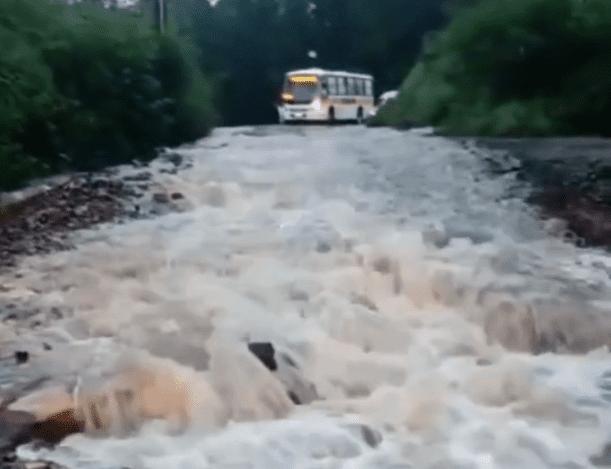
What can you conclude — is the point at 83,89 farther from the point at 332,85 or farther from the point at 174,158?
the point at 332,85

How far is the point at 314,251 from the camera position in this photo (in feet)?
28.2

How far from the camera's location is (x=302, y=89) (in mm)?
31766

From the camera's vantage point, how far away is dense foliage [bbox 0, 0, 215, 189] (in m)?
10.1

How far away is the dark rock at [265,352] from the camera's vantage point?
5805mm

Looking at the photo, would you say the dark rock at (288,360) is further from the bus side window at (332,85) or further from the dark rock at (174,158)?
the bus side window at (332,85)

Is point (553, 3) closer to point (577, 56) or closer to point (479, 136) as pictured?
point (577, 56)

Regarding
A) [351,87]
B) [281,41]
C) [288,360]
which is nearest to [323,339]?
[288,360]

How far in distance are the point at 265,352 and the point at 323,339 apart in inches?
22.6

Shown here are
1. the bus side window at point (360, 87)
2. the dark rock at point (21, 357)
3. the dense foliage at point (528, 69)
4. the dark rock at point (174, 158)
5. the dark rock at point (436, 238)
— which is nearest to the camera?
the dark rock at point (21, 357)

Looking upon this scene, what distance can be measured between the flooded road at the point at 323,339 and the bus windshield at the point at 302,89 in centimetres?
2124

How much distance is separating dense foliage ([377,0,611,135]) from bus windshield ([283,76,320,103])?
39.8ft

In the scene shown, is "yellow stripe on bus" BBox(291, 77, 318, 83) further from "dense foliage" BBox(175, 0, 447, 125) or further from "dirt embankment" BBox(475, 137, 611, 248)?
"dirt embankment" BBox(475, 137, 611, 248)

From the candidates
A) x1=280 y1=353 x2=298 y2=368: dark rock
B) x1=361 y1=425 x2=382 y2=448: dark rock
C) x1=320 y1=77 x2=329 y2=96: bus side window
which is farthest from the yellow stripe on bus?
x1=361 y1=425 x2=382 y2=448: dark rock

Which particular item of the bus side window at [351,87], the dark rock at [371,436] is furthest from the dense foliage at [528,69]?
the bus side window at [351,87]
